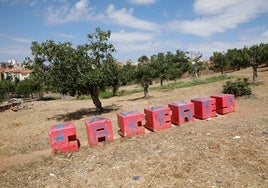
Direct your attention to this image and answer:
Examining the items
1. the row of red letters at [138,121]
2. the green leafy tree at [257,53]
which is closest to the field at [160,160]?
the row of red letters at [138,121]

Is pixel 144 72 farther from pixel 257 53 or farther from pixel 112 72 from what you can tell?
pixel 257 53

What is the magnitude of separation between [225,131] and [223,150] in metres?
2.02

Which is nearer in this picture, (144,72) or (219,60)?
(144,72)

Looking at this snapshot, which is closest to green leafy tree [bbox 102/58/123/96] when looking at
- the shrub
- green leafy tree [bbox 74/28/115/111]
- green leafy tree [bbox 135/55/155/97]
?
green leafy tree [bbox 74/28/115/111]

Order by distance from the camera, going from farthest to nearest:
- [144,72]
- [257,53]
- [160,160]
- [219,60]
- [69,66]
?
[219,60] → [144,72] → [257,53] → [69,66] → [160,160]

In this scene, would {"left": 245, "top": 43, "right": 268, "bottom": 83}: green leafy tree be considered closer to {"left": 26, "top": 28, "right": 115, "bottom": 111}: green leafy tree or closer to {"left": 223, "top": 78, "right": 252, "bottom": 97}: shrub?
{"left": 223, "top": 78, "right": 252, "bottom": 97}: shrub

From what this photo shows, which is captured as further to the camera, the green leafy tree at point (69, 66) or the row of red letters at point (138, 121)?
the green leafy tree at point (69, 66)

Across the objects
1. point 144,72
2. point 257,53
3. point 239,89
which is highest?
point 257,53

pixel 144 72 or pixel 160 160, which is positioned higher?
pixel 144 72

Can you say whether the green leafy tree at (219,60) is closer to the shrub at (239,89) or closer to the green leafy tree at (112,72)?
the shrub at (239,89)

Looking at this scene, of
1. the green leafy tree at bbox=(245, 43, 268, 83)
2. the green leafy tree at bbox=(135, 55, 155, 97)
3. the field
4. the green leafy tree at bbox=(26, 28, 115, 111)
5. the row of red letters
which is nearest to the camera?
the field

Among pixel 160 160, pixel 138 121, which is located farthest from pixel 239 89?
pixel 160 160

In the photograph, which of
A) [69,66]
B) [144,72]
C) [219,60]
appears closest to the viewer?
[69,66]

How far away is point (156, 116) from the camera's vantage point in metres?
10.2
